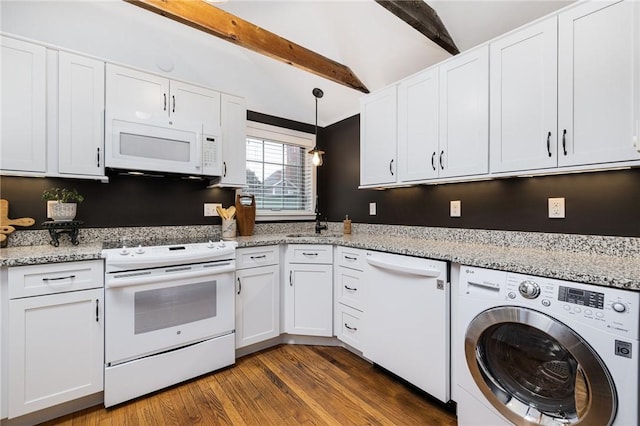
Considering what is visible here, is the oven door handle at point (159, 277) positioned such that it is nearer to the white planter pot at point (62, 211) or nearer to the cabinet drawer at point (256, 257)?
the cabinet drawer at point (256, 257)

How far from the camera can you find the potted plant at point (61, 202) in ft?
6.32

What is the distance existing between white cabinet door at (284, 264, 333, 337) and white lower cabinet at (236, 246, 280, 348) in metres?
0.11

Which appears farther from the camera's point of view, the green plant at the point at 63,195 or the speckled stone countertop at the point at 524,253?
the green plant at the point at 63,195

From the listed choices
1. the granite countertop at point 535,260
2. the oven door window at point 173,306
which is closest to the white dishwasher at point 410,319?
the granite countertop at point 535,260

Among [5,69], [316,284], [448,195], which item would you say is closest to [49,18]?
[5,69]

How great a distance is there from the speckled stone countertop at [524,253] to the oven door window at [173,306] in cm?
41

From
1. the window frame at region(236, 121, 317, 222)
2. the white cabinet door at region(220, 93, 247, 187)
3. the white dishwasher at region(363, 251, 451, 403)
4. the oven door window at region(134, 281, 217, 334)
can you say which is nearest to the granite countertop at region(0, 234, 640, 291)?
the white dishwasher at region(363, 251, 451, 403)

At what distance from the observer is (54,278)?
1614mm

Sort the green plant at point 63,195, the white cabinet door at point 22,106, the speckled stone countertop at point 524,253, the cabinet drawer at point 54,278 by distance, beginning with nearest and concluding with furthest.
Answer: the speckled stone countertop at point 524,253 < the cabinet drawer at point 54,278 < the white cabinet door at point 22,106 < the green plant at point 63,195

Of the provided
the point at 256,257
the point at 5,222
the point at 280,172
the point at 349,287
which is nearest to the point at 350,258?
the point at 349,287

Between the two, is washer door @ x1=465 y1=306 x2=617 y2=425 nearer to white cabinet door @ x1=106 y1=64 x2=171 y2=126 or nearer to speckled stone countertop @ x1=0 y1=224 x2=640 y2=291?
speckled stone countertop @ x1=0 y1=224 x2=640 y2=291

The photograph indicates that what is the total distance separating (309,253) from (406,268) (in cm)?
98

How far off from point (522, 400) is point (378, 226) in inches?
74.0

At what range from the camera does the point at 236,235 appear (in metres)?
2.90
